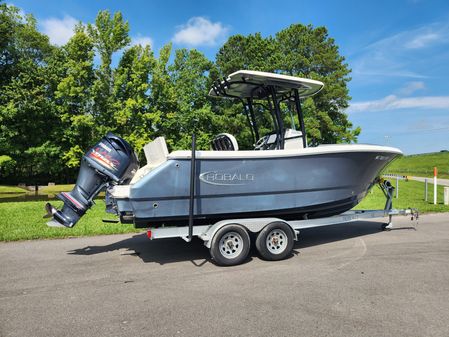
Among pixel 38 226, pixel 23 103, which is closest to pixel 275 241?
pixel 38 226

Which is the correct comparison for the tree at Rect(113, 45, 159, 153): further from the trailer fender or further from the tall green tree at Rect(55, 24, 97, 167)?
the trailer fender

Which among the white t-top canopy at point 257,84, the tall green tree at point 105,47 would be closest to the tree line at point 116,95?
the tall green tree at point 105,47

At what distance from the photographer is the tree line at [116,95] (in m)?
28.0

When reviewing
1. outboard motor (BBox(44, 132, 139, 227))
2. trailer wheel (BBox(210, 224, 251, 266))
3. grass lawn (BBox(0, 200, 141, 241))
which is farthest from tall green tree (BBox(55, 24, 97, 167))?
trailer wheel (BBox(210, 224, 251, 266))

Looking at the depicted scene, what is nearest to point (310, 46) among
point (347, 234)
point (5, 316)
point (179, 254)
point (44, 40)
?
point (44, 40)

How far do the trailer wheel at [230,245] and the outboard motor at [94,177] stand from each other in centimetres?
181

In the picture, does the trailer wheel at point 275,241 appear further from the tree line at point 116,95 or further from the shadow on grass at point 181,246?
the tree line at point 116,95

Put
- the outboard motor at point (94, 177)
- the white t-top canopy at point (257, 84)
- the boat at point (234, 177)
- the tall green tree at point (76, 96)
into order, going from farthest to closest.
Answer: the tall green tree at point (76, 96) → the white t-top canopy at point (257, 84) → the outboard motor at point (94, 177) → the boat at point (234, 177)

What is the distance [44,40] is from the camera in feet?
119

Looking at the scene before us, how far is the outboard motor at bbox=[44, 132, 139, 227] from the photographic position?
229 inches

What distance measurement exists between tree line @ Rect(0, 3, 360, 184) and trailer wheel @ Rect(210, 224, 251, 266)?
20.7m

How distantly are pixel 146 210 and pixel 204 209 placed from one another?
0.86 meters

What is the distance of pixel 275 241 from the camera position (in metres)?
5.84

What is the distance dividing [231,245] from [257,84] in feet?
9.41
